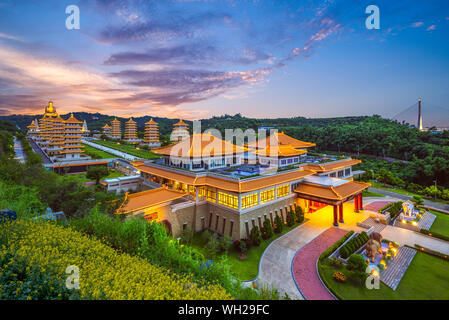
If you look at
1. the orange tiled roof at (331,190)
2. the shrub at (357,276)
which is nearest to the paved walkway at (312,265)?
the shrub at (357,276)

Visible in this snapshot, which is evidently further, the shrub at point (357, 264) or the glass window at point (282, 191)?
the glass window at point (282, 191)

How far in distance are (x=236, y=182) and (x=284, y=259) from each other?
6.87 meters

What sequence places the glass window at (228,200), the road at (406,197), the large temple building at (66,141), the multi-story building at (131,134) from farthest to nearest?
1. the multi-story building at (131,134)
2. the large temple building at (66,141)
3. the road at (406,197)
4. the glass window at (228,200)

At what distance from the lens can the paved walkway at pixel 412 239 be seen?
18.8m

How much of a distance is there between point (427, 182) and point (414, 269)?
33.8 m

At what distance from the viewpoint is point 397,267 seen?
15.9 meters

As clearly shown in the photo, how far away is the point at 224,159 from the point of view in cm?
2495

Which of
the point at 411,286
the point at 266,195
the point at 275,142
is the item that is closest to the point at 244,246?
the point at 266,195

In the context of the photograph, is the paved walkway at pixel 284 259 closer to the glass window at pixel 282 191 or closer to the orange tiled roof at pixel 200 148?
the glass window at pixel 282 191

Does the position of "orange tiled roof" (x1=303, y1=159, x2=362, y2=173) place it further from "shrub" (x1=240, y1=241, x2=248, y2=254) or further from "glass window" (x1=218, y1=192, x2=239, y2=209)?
"shrub" (x1=240, y1=241, x2=248, y2=254)

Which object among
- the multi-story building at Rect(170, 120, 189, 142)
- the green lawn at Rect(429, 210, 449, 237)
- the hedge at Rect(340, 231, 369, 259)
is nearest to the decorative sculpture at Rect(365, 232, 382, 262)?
the hedge at Rect(340, 231, 369, 259)

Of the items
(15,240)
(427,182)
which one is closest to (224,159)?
(15,240)

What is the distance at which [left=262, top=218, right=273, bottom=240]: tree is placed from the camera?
19.1 metres

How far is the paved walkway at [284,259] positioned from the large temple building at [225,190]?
7.12ft
